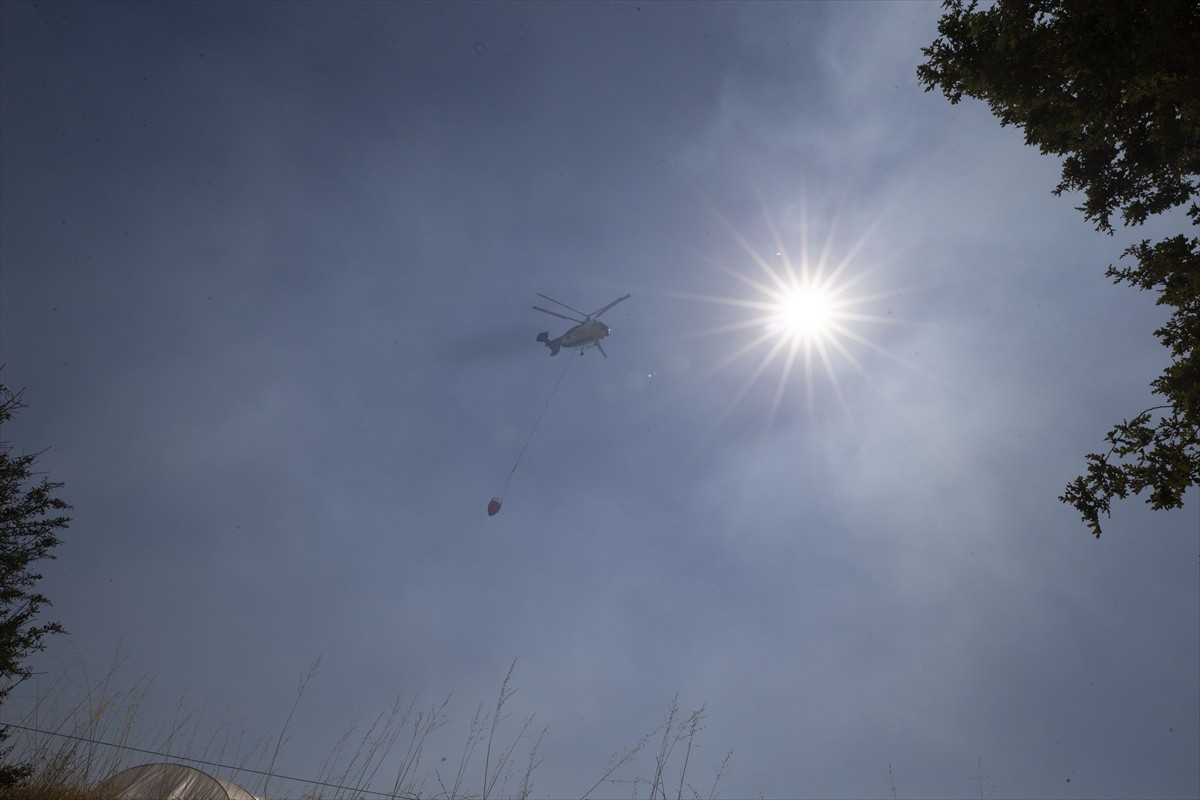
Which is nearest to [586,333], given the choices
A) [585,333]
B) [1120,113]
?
[585,333]

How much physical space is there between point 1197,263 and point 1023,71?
2814 mm

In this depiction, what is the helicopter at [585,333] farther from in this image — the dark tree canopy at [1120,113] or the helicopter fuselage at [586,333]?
the dark tree canopy at [1120,113]

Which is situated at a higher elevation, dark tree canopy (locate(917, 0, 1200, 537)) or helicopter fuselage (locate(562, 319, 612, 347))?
helicopter fuselage (locate(562, 319, 612, 347))

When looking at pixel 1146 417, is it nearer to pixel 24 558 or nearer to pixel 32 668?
pixel 32 668

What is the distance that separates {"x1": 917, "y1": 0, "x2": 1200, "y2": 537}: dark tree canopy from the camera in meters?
5.28

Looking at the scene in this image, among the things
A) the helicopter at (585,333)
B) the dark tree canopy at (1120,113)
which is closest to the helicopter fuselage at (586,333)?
the helicopter at (585,333)

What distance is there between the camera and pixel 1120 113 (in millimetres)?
6465

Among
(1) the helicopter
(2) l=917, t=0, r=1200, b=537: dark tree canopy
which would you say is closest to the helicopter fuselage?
(1) the helicopter

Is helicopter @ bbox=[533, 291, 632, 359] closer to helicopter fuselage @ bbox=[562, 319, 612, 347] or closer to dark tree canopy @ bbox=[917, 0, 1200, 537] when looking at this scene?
helicopter fuselage @ bbox=[562, 319, 612, 347]

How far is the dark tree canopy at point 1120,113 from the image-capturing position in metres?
5.28

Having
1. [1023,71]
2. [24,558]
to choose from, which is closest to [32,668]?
[24,558]

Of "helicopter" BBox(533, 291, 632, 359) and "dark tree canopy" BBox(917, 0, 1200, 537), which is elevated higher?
"helicopter" BBox(533, 291, 632, 359)

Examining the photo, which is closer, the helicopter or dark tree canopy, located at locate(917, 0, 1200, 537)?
dark tree canopy, located at locate(917, 0, 1200, 537)

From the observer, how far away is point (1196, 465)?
511 cm
